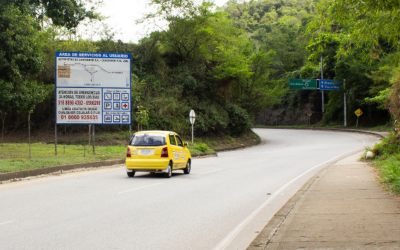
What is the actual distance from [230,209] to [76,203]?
135 inches

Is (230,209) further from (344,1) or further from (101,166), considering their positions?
(101,166)

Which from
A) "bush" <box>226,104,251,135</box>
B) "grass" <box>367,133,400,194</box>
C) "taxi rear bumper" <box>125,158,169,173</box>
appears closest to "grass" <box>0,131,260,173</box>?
"bush" <box>226,104,251,135</box>

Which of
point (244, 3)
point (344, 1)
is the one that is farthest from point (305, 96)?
point (244, 3)

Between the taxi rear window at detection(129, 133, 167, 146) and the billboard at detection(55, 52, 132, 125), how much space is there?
23.0ft

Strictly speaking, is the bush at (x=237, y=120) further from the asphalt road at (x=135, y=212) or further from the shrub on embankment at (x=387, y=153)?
the asphalt road at (x=135, y=212)

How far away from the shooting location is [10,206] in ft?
27.2

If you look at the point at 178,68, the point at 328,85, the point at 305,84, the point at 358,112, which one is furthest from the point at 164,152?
the point at 328,85

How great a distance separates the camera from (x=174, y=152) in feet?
49.1

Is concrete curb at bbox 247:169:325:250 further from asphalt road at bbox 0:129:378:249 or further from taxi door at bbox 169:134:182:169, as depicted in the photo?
taxi door at bbox 169:134:182:169

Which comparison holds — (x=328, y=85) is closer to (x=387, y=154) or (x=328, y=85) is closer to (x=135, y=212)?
(x=387, y=154)

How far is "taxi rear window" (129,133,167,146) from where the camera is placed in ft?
47.4

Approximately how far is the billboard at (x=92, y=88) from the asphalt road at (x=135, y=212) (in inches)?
303

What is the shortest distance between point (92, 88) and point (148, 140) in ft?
25.5

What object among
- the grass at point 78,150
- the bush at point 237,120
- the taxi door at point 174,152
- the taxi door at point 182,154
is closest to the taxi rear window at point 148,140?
the taxi door at point 174,152
